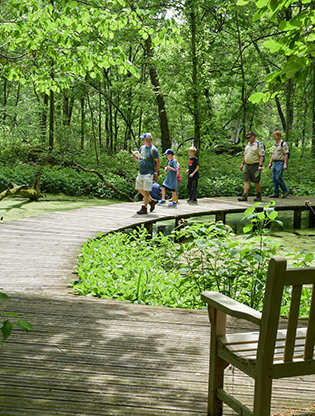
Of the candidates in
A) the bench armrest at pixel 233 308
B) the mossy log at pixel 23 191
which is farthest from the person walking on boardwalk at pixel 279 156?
the bench armrest at pixel 233 308

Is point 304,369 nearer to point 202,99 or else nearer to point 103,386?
point 103,386

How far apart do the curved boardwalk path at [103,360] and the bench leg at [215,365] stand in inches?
5.2

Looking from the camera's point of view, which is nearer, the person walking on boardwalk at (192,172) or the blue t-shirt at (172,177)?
the blue t-shirt at (172,177)

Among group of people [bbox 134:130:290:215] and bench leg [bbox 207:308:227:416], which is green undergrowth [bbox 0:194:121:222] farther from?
bench leg [bbox 207:308:227:416]

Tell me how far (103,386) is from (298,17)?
248 cm

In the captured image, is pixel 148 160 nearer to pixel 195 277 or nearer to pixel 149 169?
pixel 149 169

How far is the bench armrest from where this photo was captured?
1.83 meters

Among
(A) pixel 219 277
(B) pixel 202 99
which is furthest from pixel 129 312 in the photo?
(B) pixel 202 99

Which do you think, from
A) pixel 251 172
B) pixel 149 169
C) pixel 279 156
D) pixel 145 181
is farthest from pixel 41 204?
pixel 279 156

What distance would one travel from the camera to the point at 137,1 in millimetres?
15008

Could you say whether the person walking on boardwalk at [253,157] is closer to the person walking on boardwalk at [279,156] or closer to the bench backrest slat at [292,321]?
the person walking on boardwalk at [279,156]

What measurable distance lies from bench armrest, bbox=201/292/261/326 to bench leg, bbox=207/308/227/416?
63 mm

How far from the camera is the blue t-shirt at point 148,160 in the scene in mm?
8398

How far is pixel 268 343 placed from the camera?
1719mm
